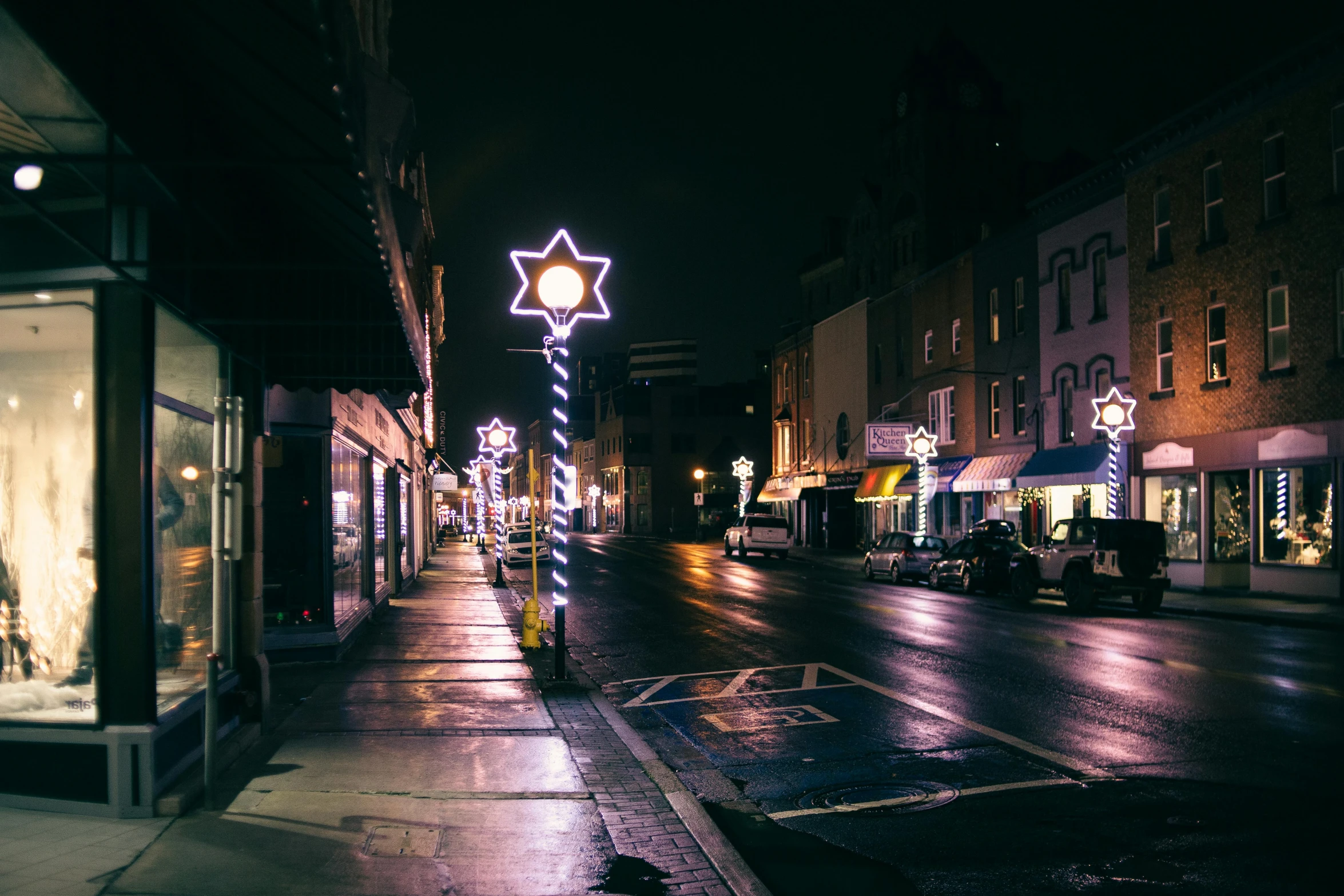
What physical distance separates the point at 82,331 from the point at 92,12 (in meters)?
1.97

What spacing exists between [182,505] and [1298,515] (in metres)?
23.2

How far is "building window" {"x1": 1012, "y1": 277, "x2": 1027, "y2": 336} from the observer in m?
36.5

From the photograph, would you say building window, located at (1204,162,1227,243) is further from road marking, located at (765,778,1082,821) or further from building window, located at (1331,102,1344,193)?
road marking, located at (765,778,1082,821)

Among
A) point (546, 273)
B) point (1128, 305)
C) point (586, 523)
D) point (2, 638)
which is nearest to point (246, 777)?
point (2, 638)

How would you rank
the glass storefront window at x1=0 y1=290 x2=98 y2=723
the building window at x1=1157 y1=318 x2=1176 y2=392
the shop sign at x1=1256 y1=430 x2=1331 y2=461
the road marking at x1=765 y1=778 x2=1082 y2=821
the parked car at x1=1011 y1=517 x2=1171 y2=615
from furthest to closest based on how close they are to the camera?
the building window at x1=1157 y1=318 x2=1176 y2=392, the shop sign at x1=1256 y1=430 x2=1331 y2=461, the parked car at x1=1011 y1=517 x2=1171 y2=615, the road marking at x1=765 y1=778 x2=1082 y2=821, the glass storefront window at x1=0 y1=290 x2=98 y2=723

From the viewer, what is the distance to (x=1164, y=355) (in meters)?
28.7

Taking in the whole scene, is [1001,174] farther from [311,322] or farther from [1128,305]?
[311,322]

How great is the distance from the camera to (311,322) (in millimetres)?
7785

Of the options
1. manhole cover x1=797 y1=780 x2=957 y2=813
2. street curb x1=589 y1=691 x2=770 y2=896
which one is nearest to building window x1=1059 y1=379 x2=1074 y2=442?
street curb x1=589 y1=691 x2=770 y2=896

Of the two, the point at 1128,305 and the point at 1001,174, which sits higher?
the point at 1001,174

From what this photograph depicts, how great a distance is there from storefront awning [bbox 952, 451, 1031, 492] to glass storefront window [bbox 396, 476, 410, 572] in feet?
61.7

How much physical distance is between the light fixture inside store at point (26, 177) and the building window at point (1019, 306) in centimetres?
3362

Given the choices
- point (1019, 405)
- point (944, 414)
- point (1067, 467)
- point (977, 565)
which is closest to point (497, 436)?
point (977, 565)

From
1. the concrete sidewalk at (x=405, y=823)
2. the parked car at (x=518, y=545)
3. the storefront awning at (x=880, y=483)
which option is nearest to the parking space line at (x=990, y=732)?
the concrete sidewalk at (x=405, y=823)
